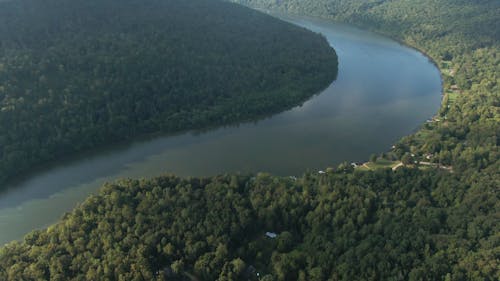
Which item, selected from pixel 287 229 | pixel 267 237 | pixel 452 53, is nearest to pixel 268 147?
pixel 287 229

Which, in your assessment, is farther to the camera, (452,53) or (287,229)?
(452,53)

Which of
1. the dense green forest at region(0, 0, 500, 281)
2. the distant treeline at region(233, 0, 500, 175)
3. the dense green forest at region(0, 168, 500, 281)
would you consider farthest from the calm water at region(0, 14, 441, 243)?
the dense green forest at region(0, 168, 500, 281)

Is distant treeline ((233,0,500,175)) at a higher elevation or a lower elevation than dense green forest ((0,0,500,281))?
higher

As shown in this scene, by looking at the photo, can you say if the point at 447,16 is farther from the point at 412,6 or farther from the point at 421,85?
the point at 421,85

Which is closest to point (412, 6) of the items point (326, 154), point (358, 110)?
point (358, 110)

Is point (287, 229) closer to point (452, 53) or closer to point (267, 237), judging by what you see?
point (267, 237)

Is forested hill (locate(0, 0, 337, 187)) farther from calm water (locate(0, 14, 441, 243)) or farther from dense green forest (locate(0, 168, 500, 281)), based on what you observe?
dense green forest (locate(0, 168, 500, 281))
